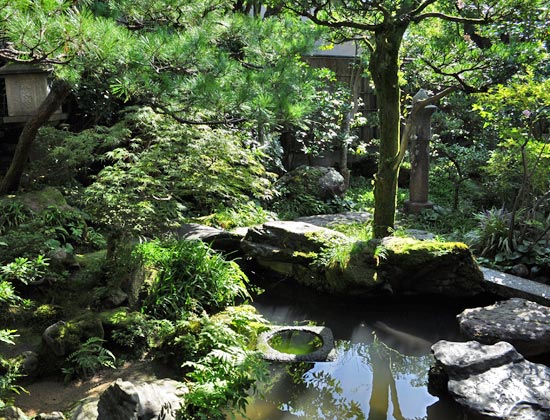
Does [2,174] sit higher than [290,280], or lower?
higher

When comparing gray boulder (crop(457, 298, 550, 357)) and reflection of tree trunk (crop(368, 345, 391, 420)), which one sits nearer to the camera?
reflection of tree trunk (crop(368, 345, 391, 420))

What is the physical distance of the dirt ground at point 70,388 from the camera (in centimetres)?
357

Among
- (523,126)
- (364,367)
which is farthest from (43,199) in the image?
(523,126)

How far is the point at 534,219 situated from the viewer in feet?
22.9

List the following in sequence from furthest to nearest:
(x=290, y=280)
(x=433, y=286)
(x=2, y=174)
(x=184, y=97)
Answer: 1. (x=2, y=174)
2. (x=290, y=280)
3. (x=433, y=286)
4. (x=184, y=97)

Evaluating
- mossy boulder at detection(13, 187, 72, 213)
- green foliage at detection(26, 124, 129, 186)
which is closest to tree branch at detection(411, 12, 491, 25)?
green foliage at detection(26, 124, 129, 186)

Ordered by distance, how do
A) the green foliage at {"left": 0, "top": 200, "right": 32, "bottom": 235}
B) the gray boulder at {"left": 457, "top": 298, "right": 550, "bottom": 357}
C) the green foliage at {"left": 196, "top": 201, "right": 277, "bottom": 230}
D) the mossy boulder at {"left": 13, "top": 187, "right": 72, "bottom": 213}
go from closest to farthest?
the gray boulder at {"left": 457, "top": 298, "right": 550, "bottom": 357} → the green foliage at {"left": 0, "top": 200, "right": 32, "bottom": 235} → the mossy boulder at {"left": 13, "top": 187, "right": 72, "bottom": 213} → the green foliage at {"left": 196, "top": 201, "right": 277, "bottom": 230}

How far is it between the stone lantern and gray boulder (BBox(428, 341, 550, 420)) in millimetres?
5731

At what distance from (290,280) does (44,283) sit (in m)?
3.01

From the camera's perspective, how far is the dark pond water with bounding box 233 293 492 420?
3.89 m

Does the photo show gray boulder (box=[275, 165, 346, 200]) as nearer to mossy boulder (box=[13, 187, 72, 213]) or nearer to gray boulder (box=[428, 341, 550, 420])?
mossy boulder (box=[13, 187, 72, 213])

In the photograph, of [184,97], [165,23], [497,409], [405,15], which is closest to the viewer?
[497,409]

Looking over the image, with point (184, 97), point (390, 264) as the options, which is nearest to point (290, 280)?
point (390, 264)

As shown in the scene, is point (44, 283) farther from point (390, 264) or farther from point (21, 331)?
point (390, 264)
